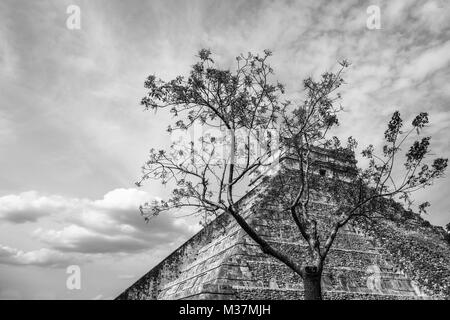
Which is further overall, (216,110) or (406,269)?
(406,269)

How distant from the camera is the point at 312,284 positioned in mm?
5875

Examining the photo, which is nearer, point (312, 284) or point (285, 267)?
point (312, 284)

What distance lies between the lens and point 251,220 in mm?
9688

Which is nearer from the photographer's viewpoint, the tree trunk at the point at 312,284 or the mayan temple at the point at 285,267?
the tree trunk at the point at 312,284

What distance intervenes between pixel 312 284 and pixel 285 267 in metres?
2.81

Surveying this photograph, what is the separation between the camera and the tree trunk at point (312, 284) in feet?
19.1

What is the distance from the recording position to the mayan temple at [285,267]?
26.0ft

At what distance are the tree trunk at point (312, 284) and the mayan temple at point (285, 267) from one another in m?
2.03

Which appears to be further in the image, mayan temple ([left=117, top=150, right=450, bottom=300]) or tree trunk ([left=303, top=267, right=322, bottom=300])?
mayan temple ([left=117, top=150, right=450, bottom=300])

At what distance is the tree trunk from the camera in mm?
5812

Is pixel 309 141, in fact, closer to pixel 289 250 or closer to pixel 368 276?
pixel 289 250

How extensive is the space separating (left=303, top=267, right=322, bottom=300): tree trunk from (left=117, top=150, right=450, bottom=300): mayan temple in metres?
2.03
